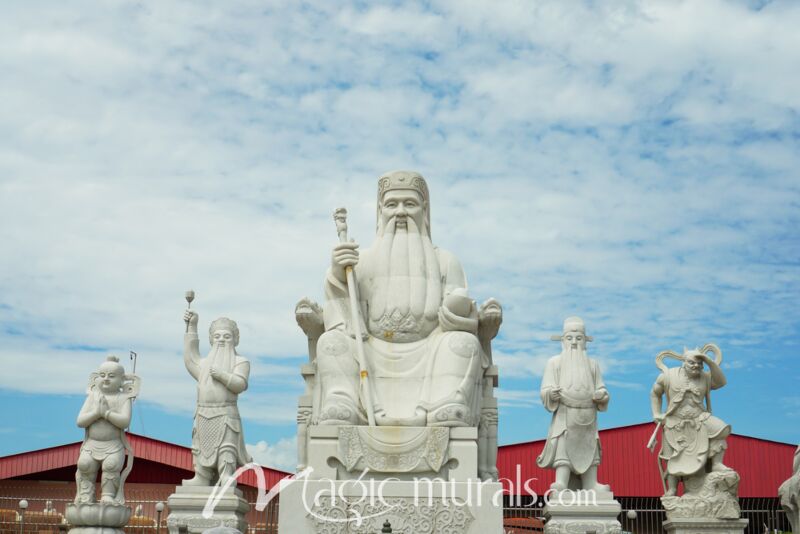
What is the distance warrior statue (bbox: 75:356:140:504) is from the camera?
37.2 feet

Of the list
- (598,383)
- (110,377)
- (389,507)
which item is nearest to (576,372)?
(598,383)

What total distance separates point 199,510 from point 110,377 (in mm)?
1898

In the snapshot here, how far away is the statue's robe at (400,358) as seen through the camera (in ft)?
32.3

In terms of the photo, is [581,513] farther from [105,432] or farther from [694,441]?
[105,432]

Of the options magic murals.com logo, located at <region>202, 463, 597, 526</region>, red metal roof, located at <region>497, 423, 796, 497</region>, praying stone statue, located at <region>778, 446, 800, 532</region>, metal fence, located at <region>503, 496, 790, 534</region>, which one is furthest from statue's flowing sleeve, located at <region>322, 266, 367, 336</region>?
red metal roof, located at <region>497, 423, 796, 497</region>

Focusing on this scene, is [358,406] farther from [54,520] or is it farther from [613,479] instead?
[613,479]

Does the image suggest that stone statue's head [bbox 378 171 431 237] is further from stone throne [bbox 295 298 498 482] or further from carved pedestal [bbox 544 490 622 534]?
carved pedestal [bbox 544 490 622 534]

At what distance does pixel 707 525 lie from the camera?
434 inches

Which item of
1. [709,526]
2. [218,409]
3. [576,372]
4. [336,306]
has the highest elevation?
[336,306]

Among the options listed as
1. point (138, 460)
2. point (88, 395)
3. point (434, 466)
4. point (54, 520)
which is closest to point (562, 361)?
point (434, 466)

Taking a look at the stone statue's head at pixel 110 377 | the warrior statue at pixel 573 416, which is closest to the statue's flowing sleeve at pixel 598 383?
the warrior statue at pixel 573 416

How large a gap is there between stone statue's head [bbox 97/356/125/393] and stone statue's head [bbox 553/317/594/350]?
5.04 m

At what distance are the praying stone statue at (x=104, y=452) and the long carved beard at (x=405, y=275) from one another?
3200 mm

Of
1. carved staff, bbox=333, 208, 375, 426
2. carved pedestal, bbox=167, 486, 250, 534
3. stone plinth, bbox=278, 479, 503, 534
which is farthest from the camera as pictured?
carved pedestal, bbox=167, 486, 250, 534
